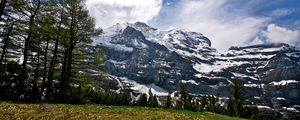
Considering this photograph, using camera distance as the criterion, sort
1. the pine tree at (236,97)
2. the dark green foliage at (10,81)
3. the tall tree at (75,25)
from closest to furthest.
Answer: the dark green foliage at (10,81) → the tall tree at (75,25) → the pine tree at (236,97)

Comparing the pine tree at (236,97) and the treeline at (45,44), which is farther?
the pine tree at (236,97)

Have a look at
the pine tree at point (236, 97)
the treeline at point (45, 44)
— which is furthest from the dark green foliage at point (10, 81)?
the pine tree at point (236, 97)

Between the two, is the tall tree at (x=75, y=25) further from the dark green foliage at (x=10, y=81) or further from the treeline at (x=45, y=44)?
the dark green foliage at (x=10, y=81)

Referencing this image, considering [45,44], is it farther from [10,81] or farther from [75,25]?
[10,81]

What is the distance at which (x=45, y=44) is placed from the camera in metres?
50.4

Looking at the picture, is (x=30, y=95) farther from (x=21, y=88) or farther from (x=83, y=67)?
(x=83, y=67)

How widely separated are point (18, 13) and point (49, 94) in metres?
10.1

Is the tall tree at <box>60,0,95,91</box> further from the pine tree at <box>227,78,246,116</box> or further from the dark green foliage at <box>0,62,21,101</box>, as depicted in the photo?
the pine tree at <box>227,78,246,116</box>

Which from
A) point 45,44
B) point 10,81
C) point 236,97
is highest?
point 45,44

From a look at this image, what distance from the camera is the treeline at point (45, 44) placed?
41434 millimetres

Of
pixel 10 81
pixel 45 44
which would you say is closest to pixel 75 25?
pixel 45 44

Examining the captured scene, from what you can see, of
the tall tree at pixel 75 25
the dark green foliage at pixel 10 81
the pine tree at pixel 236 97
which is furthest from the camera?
the pine tree at pixel 236 97

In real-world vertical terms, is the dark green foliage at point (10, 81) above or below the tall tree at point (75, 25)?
below

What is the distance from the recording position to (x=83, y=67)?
50.4 meters
